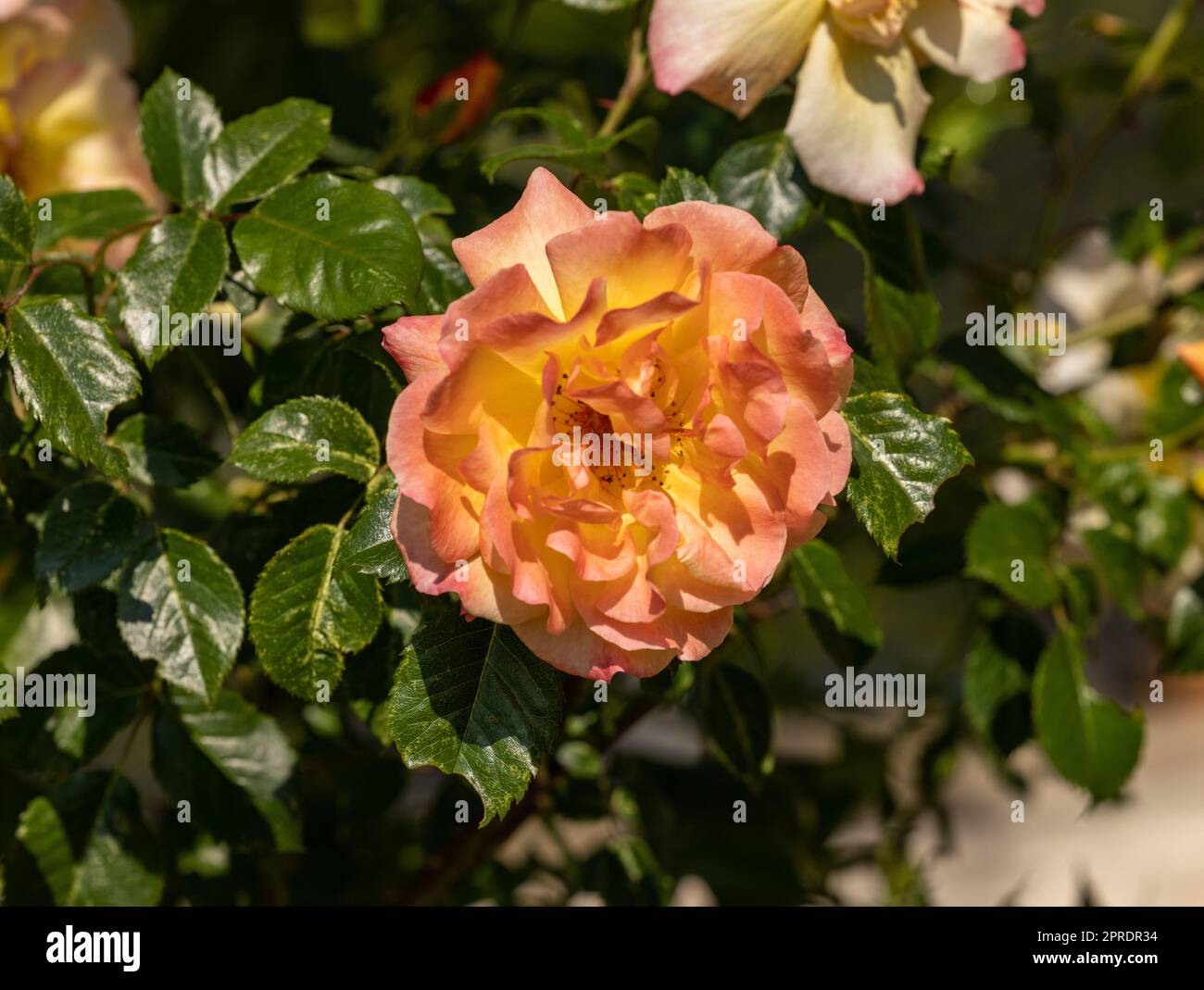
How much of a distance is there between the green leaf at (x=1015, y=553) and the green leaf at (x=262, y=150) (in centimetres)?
59

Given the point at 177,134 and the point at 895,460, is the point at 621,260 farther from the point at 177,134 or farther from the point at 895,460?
the point at 177,134

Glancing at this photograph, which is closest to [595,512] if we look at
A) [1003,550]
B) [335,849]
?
[1003,550]

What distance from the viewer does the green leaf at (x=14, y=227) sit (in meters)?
0.68

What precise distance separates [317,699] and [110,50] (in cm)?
57

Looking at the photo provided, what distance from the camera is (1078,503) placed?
3.57 ft

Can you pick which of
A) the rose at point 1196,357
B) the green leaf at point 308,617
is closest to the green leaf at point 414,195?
the green leaf at point 308,617

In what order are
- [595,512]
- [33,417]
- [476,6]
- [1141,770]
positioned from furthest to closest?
[1141,770], [476,6], [33,417], [595,512]

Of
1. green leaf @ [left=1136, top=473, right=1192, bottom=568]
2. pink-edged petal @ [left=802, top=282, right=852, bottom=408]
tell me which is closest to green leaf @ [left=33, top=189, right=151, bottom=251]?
pink-edged petal @ [left=802, top=282, right=852, bottom=408]

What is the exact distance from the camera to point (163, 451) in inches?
30.0
